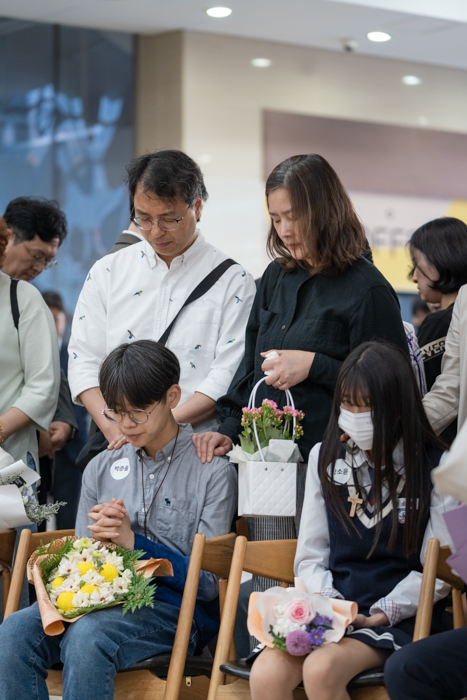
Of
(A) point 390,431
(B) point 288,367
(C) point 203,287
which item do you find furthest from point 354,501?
(C) point 203,287

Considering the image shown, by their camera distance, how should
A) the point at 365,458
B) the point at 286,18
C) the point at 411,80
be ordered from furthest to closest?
the point at 411,80
the point at 286,18
the point at 365,458

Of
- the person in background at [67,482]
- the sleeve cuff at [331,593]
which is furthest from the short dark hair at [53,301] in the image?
the sleeve cuff at [331,593]

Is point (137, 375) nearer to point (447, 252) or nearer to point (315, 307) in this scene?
point (315, 307)

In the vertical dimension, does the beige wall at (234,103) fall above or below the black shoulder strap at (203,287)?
above

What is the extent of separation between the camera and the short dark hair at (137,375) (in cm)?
278

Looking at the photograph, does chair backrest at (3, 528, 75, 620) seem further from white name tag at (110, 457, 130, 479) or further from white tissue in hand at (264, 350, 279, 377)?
white tissue in hand at (264, 350, 279, 377)

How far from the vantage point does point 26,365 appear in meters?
3.34

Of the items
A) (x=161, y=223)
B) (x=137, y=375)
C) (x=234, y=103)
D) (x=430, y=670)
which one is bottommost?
(x=430, y=670)

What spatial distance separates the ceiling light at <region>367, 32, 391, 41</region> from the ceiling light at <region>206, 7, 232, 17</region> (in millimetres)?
1157

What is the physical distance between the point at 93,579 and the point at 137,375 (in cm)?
63

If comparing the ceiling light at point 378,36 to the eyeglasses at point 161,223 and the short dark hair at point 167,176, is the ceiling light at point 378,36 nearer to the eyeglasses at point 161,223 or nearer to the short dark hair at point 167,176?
the short dark hair at point 167,176

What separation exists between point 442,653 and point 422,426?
640 millimetres

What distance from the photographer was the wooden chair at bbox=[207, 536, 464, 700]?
2.31 m

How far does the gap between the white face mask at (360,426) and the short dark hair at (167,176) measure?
1.04m
